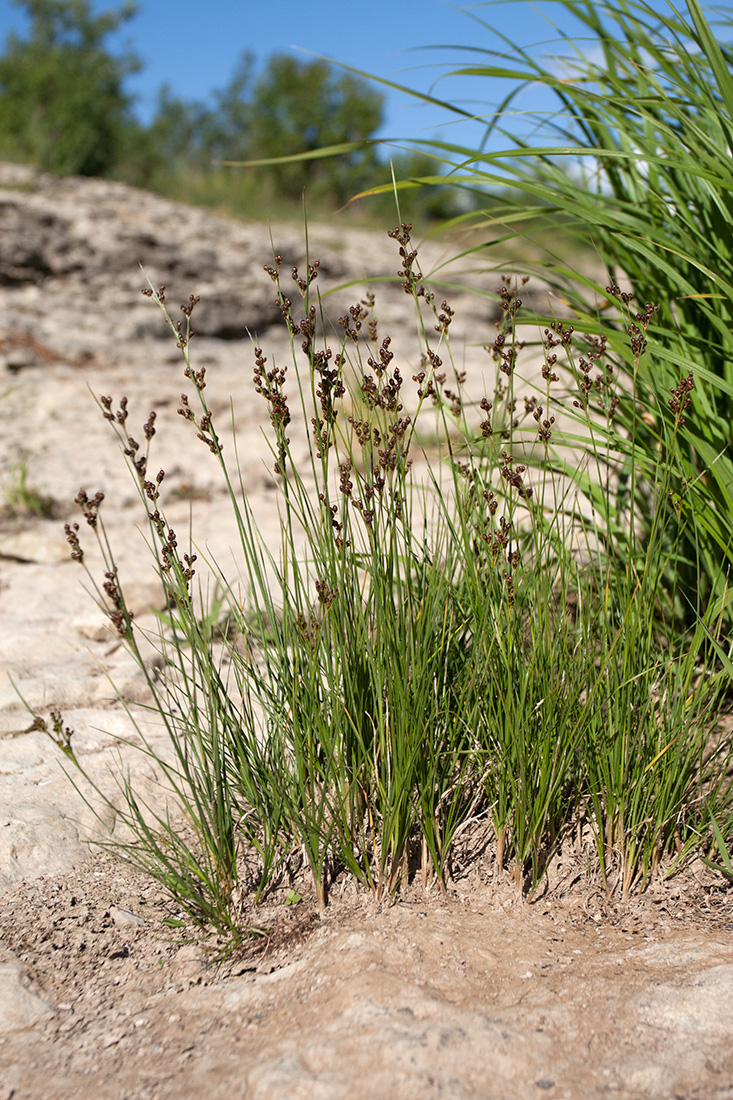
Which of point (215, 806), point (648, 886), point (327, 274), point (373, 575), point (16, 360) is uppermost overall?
point (327, 274)

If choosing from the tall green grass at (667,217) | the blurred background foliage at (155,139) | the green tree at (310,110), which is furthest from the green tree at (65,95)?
the tall green grass at (667,217)

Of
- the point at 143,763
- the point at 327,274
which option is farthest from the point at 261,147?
the point at 143,763

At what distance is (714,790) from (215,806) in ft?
2.88

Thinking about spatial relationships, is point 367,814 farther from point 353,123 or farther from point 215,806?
point 353,123

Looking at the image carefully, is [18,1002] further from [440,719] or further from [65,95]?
[65,95]

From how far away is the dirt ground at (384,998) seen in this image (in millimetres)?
1084

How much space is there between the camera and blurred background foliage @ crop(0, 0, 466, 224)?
38.4 feet

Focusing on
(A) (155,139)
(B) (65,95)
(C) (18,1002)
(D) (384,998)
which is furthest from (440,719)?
(A) (155,139)

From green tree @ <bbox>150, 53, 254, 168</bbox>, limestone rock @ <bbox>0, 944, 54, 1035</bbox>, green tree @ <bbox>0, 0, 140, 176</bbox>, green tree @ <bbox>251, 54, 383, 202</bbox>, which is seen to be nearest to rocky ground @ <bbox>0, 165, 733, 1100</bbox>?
limestone rock @ <bbox>0, 944, 54, 1035</bbox>

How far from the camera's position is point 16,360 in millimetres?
5207

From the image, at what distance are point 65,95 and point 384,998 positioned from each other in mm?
16185

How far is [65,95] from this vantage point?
14070mm

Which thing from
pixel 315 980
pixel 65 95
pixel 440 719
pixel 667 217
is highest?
pixel 65 95

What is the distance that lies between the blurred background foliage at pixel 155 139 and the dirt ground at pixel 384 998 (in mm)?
1614
